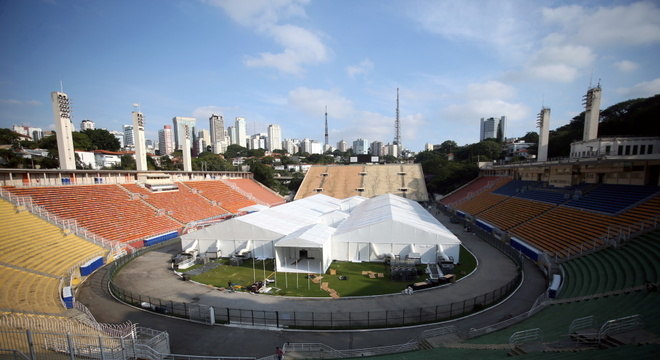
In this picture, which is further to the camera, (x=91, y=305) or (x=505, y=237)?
(x=505, y=237)

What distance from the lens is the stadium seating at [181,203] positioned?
Result: 1242 inches

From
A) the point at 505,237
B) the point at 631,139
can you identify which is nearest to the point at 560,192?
the point at 505,237

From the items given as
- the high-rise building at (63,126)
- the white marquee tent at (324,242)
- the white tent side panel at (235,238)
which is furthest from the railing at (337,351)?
the high-rise building at (63,126)

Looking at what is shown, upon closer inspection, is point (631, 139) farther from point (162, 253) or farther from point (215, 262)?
point (162, 253)

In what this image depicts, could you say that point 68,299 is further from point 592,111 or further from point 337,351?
point 592,111

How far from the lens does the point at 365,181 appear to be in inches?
2264

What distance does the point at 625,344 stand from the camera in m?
6.10

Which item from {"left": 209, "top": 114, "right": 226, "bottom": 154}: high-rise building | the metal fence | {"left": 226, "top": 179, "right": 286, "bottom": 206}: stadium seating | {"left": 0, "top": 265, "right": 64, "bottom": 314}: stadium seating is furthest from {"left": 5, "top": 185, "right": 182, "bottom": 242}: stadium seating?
{"left": 209, "top": 114, "right": 226, "bottom": 154}: high-rise building

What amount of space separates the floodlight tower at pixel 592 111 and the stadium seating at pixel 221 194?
46087mm

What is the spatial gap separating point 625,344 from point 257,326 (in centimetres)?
1200

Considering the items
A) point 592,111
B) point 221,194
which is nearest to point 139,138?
point 221,194

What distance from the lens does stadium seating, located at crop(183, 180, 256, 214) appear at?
1577 inches

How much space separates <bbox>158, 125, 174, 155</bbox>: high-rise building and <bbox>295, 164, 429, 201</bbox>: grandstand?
506ft

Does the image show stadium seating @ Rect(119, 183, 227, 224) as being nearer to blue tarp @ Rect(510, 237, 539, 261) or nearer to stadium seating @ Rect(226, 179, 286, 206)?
stadium seating @ Rect(226, 179, 286, 206)
